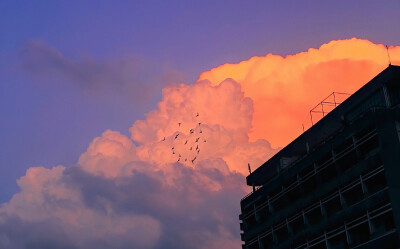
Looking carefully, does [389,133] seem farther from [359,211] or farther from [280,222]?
[280,222]

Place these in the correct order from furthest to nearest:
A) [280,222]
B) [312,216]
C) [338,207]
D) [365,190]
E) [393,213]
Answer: [280,222], [312,216], [338,207], [365,190], [393,213]

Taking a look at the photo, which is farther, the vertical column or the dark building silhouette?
the dark building silhouette

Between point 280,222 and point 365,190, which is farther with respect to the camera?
point 280,222

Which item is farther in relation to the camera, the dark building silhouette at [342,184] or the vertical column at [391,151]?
the dark building silhouette at [342,184]

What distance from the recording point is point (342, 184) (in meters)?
85.3

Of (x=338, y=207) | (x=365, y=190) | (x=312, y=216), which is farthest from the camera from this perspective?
(x=312, y=216)

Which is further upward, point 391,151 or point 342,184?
point 342,184

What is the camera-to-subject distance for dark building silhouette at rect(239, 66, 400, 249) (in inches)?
3056

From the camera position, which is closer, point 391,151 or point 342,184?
point 391,151

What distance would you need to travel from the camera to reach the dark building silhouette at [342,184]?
255ft

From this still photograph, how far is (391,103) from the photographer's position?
8400 cm

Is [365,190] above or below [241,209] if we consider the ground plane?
below

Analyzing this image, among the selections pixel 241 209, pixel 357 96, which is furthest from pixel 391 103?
pixel 241 209

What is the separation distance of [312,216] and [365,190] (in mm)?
13703
